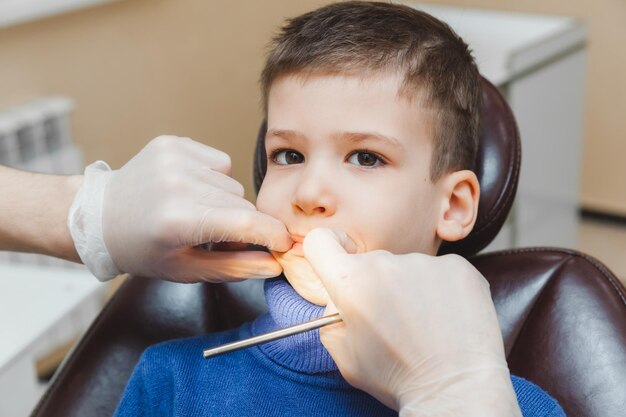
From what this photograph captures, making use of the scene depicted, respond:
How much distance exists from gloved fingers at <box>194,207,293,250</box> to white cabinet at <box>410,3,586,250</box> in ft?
4.70

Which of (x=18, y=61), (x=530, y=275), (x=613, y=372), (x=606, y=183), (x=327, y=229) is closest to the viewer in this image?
(x=327, y=229)

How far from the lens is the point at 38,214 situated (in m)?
1.41

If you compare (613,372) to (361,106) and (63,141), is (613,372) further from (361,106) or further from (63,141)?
(63,141)

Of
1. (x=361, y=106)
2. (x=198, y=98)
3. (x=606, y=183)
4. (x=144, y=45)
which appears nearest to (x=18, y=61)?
(x=144, y=45)

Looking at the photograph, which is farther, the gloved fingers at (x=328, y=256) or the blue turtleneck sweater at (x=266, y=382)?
the blue turtleneck sweater at (x=266, y=382)

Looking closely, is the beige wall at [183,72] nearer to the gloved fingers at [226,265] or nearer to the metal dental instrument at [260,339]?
the gloved fingers at [226,265]

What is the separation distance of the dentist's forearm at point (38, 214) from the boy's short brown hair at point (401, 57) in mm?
378

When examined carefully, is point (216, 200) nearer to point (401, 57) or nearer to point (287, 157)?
point (287, 157)

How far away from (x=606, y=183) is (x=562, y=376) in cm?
261

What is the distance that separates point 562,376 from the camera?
135 centimetres

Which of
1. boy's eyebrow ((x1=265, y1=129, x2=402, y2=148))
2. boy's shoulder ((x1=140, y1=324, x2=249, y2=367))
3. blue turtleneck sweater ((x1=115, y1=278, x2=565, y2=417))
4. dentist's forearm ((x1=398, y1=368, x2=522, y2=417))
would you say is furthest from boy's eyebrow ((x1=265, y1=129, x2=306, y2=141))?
dentist's forearm ((x1=398, y1=368, x2=522, y2=417))

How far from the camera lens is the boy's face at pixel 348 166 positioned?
1.22m

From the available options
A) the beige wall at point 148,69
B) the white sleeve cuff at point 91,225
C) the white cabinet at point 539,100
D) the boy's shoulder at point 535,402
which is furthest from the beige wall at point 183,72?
the boy's shoulder at point 535,402

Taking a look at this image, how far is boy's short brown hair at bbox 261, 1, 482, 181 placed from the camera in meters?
1.28
